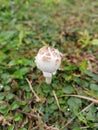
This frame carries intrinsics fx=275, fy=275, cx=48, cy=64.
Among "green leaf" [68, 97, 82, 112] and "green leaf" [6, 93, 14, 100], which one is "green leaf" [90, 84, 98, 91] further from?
"green leaf" [6, 93, 14, 100]

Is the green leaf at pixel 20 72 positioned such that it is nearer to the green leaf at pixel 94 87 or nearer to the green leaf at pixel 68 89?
the green leaf at pixel 68 89

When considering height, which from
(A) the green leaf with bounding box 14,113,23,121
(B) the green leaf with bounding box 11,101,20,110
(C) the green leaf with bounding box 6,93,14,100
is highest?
(C) the green leaf with bounding box 6,93,14,100

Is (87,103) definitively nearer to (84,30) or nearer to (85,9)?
(84,30)

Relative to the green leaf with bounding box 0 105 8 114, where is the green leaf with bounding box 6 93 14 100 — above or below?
above

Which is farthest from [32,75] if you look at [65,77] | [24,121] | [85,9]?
[85,9]

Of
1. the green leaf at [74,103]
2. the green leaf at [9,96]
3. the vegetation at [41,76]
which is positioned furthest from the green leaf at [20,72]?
the green leaf at [74,103]

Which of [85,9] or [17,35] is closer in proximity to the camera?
[17,35]

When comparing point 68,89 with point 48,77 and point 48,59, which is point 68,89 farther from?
point 48,59

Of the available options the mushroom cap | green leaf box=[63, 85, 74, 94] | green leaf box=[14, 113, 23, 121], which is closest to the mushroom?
the mushroom cap
